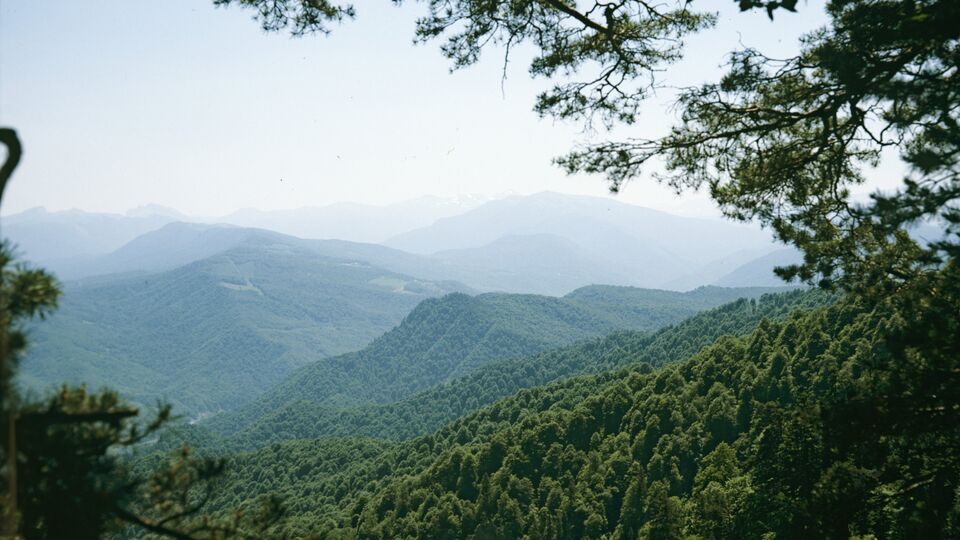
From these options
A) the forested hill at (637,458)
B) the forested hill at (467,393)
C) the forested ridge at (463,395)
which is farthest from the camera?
the forested ridge at (463,395)

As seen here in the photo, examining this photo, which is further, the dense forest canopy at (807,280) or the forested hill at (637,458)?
the forested hill at (637,458)

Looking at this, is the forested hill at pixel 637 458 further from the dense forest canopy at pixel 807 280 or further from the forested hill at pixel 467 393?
the forested hill at pixel 467 393

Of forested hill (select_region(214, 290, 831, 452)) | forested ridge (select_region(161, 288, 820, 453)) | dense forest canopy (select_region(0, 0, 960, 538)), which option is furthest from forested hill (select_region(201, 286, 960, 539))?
forested ridge (select_region(161, 288, 820, 453))

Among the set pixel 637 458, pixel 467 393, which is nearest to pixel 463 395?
pixel 467 393

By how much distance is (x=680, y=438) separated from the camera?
181ft

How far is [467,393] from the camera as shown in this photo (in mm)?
162750

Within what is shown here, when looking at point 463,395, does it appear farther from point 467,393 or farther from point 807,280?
point 807,280

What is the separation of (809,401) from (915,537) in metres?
1.75

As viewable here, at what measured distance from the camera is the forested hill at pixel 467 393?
131 m

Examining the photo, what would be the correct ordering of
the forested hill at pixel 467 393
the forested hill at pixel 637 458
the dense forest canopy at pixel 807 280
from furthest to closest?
1. the forested hill at pixel 467 393
2. the forested hill at pixel 637 458
3. the dense forest canopy at pixel 807 280

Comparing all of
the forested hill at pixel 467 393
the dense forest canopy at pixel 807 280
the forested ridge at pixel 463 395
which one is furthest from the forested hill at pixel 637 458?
the forested ridge at pixel 463 395

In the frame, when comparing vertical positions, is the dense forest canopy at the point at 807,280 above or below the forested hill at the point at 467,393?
above

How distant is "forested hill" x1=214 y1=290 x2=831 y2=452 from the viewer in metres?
131

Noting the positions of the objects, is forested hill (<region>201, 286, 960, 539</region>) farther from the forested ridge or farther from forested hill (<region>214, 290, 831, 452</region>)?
the forested ridge
